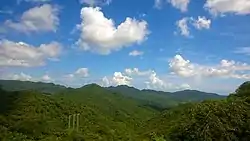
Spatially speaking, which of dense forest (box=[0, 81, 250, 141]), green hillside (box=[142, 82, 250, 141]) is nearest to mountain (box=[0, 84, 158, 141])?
dense forest (box=[0, 81, 250, 141])

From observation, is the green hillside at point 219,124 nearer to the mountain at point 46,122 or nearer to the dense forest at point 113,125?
the dense forest at point 113,125

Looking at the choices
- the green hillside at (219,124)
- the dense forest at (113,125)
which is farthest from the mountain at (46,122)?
the green hillside at (219,124)

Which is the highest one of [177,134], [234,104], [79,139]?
[234,104]

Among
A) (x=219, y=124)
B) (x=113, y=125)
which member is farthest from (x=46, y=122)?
(x=219, y=124)

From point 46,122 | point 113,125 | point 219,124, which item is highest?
point 219,124

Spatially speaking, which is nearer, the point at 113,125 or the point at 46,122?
the point at 46,122

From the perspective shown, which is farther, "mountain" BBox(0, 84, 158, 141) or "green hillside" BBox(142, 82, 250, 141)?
"mountain" BBox(0, 84, 158, 141)

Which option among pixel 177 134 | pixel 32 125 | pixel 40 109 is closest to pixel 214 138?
pixel 177 134

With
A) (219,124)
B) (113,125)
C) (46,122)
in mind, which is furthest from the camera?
(113,125)

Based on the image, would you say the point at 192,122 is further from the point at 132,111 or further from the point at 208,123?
the point at 132,111

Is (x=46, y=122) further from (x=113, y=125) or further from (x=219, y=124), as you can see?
(x=219, y=124)

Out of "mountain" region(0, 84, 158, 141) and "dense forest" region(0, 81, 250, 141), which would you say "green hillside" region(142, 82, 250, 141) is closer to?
"dense forest" region(0, 81, 250, 141)
